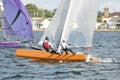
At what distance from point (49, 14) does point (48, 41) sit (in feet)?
542

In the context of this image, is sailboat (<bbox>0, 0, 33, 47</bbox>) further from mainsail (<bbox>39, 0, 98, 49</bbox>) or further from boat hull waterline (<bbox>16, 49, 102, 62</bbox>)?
boat hull waterline (<bbox>16, 49, 102, 62</bbox>)

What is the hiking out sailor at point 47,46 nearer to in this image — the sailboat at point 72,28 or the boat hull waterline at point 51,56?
the sailboat at point 72,28

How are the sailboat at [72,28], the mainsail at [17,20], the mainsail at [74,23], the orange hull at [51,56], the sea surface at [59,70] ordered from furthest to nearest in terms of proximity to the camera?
the mainsail at [17,20]
the mainsail at [74,23]
the sailboat at [72,28]
the orange hull at [51,56]
the sea surface at [59,70]

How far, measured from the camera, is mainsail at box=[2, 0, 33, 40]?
45.3 meters

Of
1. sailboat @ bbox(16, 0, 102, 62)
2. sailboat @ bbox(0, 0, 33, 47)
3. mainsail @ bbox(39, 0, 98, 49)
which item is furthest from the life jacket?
sailboat @ bbox(0, 0, 33, 47)

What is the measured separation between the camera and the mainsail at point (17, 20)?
149ft

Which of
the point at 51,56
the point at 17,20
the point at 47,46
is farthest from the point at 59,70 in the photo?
the point at 17,20

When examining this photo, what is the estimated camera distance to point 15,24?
151 feet

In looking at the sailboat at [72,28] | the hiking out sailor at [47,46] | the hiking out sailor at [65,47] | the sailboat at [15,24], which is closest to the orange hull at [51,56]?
the sailboat at [72,28]

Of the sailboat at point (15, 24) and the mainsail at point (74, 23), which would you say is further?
the sailboat at point (15, 24)

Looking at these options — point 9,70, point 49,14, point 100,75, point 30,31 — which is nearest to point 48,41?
point 9,70

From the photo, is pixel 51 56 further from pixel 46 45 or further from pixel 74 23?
pixel 74 23

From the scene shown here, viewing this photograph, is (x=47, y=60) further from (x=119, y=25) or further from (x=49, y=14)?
(x=49, y=14)

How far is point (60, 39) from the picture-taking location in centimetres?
2969
